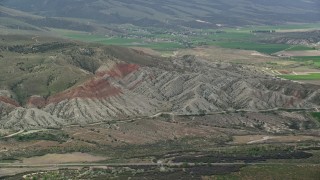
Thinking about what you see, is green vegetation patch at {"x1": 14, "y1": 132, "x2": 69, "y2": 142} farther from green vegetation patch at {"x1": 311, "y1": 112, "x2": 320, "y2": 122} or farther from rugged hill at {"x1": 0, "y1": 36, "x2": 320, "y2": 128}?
green vegetation patch at {"x1": 311, "y1": 112, "x2": 320, "y2": 122}

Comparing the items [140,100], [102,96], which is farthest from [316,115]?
[102,96]

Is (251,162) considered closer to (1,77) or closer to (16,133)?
(16,133)

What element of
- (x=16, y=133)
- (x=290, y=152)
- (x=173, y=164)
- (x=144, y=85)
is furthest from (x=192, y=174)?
(x=144, y=85)

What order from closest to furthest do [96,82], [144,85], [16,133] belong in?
[16,133] → [96,82] → [144,85]

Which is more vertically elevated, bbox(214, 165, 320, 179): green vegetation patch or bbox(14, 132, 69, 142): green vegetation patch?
bbox(214, 165, 320, 179): green vegetation patch

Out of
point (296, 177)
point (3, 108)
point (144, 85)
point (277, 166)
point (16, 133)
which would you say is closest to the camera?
point (296, 177)

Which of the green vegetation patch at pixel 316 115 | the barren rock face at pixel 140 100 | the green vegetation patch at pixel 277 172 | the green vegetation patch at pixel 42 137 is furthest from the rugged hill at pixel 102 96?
the green vegetation patch at pixel 277 172

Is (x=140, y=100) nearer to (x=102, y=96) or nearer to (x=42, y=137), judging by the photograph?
(x=102, y=96)

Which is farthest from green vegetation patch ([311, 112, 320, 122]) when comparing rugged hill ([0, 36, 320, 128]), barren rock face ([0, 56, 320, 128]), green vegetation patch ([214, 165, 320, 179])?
green vegetation patch ([214, 165, 320, 179])
